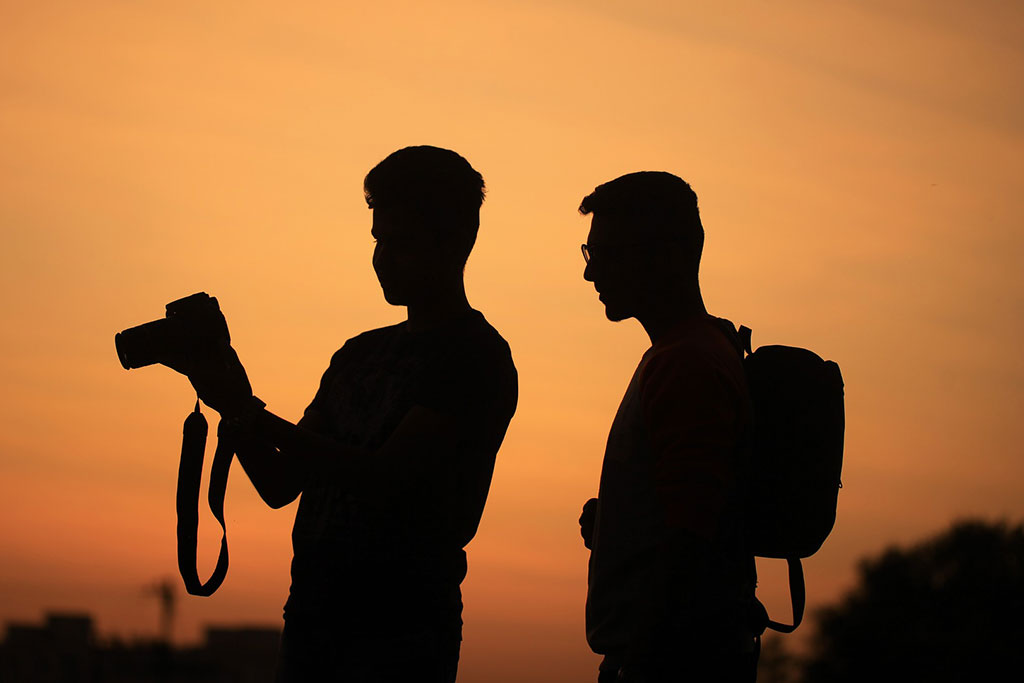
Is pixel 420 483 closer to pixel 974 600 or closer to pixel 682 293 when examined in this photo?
pixel 682 293

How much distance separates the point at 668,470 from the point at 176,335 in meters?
1.69

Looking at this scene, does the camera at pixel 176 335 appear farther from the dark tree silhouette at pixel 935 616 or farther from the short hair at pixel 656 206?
the dark tree silhouette at pixel 935 616

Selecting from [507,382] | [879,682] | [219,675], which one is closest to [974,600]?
[879,682]

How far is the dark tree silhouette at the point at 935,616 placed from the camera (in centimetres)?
5012

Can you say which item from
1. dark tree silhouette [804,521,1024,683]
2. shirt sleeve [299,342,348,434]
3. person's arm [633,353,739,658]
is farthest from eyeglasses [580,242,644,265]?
dark tree silhouette [804,521,1024,683]

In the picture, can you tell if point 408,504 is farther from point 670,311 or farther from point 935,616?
point 935,616

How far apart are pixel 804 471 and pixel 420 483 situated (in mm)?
1165

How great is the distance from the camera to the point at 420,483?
3752 millimetres

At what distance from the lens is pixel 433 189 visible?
163 inches

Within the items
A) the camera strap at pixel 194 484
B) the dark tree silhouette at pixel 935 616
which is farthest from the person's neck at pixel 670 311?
the dark tree silhouette at pixel 935 616

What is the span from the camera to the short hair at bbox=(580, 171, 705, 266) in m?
3.64

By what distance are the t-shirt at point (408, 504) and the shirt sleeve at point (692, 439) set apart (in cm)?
77

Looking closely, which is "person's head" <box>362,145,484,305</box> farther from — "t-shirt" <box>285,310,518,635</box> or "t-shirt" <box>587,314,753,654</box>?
"t-shirt" <box>587,314,753,654</box>

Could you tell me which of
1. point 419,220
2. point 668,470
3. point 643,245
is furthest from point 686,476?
point 419,220
